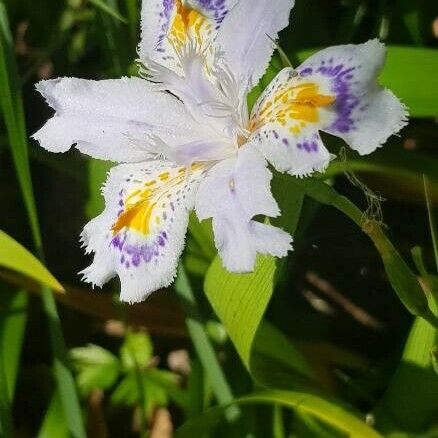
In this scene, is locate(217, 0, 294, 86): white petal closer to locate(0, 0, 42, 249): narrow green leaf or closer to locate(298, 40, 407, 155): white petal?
locate(298, 40, 407, 155): white petal

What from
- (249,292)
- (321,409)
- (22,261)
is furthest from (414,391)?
(22,261)

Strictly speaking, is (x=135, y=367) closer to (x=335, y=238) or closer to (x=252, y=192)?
(x=335, y=238)

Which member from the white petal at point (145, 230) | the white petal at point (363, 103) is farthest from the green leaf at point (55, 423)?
the white petal at point (363, 103)

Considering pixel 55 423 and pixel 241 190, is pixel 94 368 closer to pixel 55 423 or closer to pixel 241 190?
pixel 55 423

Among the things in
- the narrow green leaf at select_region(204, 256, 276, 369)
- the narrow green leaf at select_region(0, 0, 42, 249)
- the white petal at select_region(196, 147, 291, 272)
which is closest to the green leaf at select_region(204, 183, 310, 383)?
the narrow green leaf at select_region(204, 256, 276, 369)

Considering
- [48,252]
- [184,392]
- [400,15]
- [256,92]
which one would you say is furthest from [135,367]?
[400,15]

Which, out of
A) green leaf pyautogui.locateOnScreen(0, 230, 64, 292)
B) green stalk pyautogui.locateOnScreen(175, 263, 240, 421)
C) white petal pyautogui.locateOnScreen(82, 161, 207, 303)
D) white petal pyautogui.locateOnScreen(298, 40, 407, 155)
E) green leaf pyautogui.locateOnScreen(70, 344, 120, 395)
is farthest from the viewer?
green leaf pyautogui.locateOnScreen(70, 344, 120, 395)

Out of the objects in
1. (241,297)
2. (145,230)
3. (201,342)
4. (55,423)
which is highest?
(145,230)
